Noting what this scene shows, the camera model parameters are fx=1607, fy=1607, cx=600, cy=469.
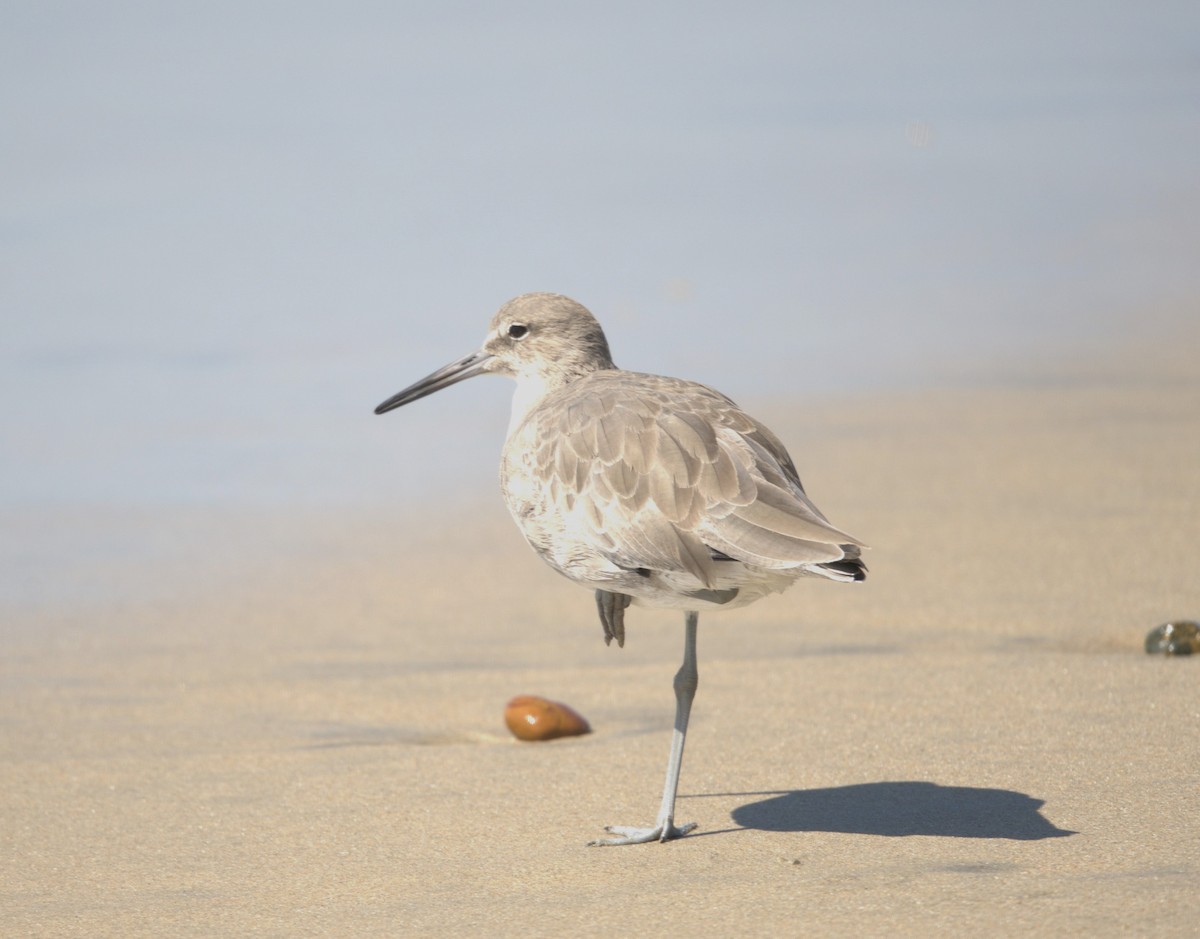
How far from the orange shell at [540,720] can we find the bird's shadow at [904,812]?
3.47ft

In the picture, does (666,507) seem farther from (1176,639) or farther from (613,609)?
(1176,639)

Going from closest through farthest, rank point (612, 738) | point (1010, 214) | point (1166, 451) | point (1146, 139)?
point (612, 738)
point (1166, 451)
point (1010, 214)
point (1146, 139)

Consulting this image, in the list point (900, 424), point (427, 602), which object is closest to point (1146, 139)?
point (900, 424)

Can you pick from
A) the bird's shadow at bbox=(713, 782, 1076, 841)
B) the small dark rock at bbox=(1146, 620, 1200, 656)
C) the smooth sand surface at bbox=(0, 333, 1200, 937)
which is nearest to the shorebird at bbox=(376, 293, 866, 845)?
the bird's shadow at bbox=(713, 782, 1076, 841)

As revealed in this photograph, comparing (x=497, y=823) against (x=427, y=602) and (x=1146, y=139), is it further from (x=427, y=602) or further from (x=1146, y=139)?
(x=1146, y=139)

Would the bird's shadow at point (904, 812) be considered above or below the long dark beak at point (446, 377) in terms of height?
below

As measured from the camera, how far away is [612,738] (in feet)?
19.3

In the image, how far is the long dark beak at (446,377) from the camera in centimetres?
603

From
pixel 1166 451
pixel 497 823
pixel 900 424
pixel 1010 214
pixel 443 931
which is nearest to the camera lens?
pixel 443 931

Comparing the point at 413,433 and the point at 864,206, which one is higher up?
the point at 864,206

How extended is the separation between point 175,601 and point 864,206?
1286cm

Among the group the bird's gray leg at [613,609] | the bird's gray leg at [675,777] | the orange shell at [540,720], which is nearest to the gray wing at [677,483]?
the bird's gray leg at [675,777]

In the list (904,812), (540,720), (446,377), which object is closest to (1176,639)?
(904,812)

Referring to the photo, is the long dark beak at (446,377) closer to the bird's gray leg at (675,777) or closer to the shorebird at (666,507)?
the shorebird at (666,507)
